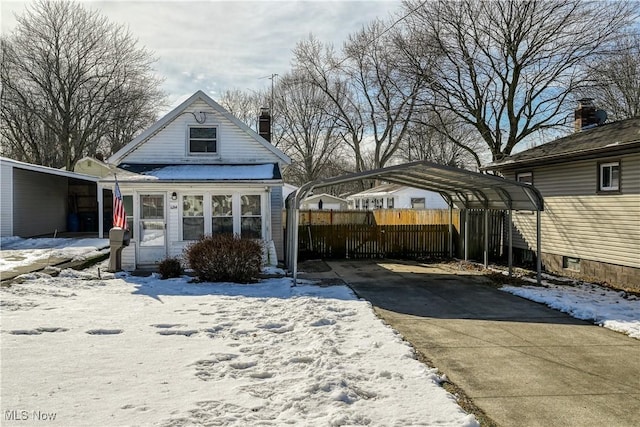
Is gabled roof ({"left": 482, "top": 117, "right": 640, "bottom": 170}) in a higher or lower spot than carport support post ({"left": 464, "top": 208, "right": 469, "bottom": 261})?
higher

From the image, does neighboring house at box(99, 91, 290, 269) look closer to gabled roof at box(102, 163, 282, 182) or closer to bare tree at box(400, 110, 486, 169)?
gabled roof at box(102, 163, 282, 182)

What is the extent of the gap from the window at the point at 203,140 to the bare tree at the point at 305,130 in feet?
101

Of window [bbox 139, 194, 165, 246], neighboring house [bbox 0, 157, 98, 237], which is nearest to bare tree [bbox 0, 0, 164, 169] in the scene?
neighboring house [bbox 0, 157, 98, 237]

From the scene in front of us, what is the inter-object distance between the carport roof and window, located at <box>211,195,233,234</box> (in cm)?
352

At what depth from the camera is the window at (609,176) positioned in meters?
12.1

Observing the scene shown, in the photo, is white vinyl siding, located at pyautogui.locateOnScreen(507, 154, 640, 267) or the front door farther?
the front door

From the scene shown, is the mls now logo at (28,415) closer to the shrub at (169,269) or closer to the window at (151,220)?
the shrub at (169,269)

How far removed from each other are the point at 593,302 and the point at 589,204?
4.06 meters

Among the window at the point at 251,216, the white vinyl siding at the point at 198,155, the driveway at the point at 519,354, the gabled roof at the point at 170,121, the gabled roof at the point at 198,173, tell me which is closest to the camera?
the driveway at the point at 519,354

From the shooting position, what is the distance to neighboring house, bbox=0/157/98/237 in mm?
21656

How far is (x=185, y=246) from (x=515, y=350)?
34.4 ft

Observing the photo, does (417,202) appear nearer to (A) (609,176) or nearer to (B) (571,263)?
(B) (571,263)

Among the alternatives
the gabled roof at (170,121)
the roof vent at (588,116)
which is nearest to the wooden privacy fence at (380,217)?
the roof vent at (588,116)

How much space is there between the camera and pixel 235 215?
49.5ft
